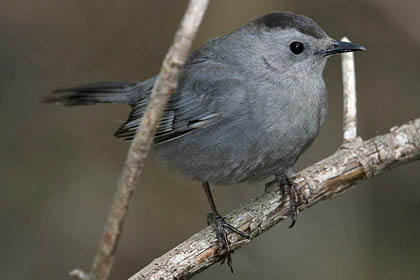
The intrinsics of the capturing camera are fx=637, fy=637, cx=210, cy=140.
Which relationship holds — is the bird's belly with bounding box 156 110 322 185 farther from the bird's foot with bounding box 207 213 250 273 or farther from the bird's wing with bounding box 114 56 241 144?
the bird's foot with bounding box 207 213 250 273

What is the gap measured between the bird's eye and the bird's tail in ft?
4.86

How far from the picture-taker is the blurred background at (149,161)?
6.25 metres

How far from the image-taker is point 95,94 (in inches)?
212

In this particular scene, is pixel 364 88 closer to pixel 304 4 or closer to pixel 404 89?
pixel 404 89

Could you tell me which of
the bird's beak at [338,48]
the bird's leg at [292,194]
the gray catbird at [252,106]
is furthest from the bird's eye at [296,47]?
the bird's leg at [292,194]

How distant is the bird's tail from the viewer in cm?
535

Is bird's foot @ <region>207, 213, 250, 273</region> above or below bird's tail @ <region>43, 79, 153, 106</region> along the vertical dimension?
below

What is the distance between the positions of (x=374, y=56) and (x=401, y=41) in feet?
1.25

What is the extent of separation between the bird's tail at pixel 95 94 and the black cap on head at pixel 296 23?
1392mm

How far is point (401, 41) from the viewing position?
6.98 m

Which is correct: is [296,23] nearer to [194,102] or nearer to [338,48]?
[338,48]

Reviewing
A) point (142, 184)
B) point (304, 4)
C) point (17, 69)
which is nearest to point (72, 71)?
point (17, 69)

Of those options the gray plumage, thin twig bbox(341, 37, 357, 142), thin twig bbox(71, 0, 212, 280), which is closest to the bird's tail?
the gray plumage

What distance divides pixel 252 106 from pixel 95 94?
1680mm
